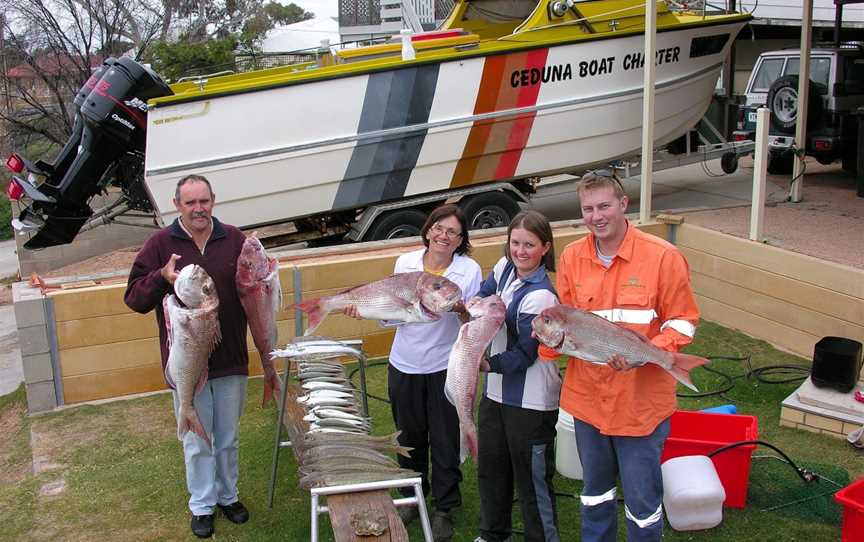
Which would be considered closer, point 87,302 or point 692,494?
point 692,494

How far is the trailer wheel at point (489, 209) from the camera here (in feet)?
29.6

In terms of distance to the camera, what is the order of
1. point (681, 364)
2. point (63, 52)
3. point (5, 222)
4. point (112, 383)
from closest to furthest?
point (681, 364) < point (112, 383) < point (63, 52) < point (5, 222)

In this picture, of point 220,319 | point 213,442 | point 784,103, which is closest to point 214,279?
point 220,319

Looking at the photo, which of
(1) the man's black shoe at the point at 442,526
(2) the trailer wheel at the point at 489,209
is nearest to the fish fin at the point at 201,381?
(1) the man's black shoe at the point at 442,526

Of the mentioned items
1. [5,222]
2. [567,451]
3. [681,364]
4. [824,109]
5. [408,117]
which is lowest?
[5,222]

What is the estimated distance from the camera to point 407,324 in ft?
12.6

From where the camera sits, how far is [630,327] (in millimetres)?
3061

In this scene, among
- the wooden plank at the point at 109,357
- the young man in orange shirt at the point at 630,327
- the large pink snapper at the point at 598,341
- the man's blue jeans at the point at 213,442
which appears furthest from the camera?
the wooden plank at the point at 109,357

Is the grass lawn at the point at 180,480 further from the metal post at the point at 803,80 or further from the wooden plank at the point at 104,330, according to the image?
the metal post at the point at 803,80

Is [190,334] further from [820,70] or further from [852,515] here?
[820,70]

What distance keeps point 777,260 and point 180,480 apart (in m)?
4.80

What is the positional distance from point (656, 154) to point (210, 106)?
19.5 feet

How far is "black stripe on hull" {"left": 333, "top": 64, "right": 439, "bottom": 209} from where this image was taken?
27.0 feet

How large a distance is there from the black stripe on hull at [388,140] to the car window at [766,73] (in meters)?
8.17
